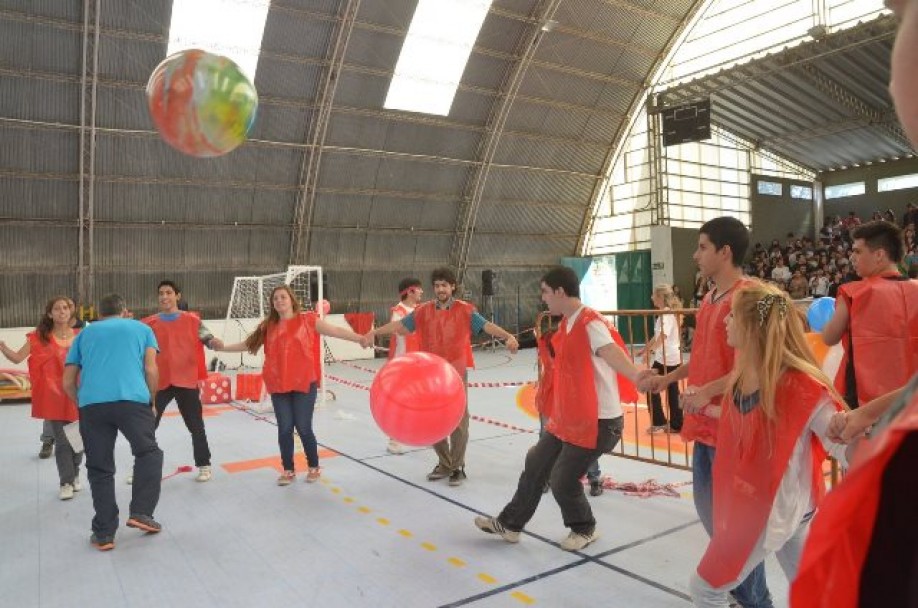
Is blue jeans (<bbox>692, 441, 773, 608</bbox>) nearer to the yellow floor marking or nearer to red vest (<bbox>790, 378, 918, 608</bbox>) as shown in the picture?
the yellow floor marking

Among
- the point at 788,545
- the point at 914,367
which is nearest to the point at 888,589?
the point at 788,545

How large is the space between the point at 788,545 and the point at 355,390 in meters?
→ 11.1

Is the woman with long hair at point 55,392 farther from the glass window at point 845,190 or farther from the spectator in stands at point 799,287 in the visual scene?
the glass window at point 845,190

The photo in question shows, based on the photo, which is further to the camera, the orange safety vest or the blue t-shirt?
the orange safety vest

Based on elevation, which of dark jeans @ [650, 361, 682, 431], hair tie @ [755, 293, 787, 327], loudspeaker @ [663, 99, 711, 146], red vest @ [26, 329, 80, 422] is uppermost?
loudspeaker @ [663, 99, 711, 146]

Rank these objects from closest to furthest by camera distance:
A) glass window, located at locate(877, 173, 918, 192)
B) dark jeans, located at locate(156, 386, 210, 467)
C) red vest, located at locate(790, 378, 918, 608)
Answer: red vest, located at locate(790, 378, 918, 608), dark jeans, located at locate(156, 386, 210, 467), glass window, located at locate(877, 173, 918, 192)

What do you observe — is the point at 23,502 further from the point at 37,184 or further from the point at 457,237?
the point at 457,237

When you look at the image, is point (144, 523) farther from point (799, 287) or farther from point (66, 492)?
point (799, 287)

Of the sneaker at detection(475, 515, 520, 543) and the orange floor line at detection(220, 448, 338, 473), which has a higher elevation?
the sneaker at detection(475, 515, 520, 543)

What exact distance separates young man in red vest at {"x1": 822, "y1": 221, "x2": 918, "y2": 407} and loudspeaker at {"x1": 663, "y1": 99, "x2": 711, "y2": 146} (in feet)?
60.4

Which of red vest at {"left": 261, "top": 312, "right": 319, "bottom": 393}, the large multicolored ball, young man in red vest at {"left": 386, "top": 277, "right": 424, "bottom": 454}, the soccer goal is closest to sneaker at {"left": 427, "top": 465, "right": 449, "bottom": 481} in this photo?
young man in red vest at {"left": 386, "top": 277, "right": 424, "bottom": 454}

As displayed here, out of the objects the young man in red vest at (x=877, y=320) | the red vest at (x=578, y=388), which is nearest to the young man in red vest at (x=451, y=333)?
the red vest at (x=578, y=388)

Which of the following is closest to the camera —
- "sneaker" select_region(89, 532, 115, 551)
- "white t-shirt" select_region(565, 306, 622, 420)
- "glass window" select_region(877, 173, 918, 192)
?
"white t-shirt" select_region(565, 306, 622, 420)

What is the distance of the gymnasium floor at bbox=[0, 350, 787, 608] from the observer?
3.82 m
